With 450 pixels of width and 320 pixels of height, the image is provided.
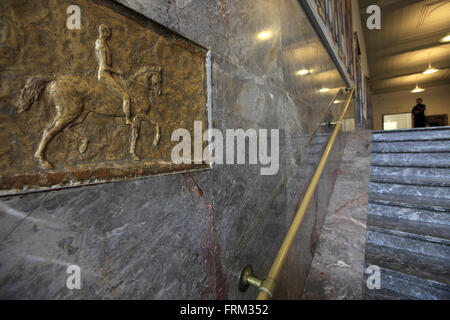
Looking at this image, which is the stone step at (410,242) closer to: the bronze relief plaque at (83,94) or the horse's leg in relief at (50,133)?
the bronze relief plaque at (83,94)

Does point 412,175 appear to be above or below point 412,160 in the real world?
below

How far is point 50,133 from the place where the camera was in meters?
0.37

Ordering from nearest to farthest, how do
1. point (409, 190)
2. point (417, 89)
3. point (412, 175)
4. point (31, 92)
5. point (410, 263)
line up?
point (31, 92) → point (410, 263) → point (409, 190) → point (412, 175) → point (417, 89)

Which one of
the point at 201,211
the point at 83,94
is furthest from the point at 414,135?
the point at 83,94

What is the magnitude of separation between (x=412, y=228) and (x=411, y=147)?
126cm

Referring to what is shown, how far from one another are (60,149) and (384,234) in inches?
86.3

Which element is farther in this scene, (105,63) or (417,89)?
(417,89)

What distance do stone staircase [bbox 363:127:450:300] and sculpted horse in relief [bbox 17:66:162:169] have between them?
186 cm

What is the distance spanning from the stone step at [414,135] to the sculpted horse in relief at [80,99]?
125 inches

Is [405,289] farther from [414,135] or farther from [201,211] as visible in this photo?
[414,135]
